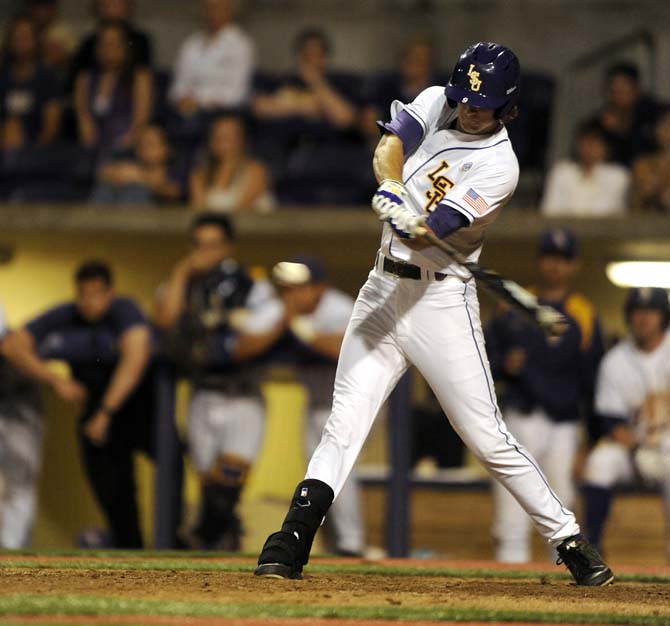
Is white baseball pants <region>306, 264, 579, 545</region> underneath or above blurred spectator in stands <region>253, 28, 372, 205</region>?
underneath

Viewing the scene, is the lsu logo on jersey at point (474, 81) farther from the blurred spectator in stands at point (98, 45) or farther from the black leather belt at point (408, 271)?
the blurred spectator in stands at point (98, 45)

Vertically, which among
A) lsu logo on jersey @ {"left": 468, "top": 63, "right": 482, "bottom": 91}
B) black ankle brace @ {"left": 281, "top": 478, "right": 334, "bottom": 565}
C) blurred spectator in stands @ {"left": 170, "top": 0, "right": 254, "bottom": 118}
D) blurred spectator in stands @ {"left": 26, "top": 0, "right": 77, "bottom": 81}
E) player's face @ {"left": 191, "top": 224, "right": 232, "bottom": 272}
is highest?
blurred spectator in stands @ {"left": 26, "top": 0, "right": 77, "bottom": 81}

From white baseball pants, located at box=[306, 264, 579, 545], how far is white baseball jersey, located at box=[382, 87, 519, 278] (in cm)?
10

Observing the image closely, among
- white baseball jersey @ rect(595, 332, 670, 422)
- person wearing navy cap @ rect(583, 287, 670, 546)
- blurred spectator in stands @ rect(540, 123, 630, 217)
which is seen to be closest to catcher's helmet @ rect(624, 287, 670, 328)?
person wearing navy cap @ rect(583, 287, 670, 546)

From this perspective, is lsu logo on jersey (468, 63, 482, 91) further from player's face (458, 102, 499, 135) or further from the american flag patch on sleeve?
the american flag patch on sleeve

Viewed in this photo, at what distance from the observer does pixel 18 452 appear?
23.5ft

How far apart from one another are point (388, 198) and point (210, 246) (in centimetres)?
324

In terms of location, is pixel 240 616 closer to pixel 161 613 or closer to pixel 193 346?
pixel 161 613

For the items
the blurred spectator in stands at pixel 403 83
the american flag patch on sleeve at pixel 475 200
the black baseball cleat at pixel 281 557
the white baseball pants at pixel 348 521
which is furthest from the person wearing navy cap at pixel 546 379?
the black baseball cleat at pixel 281 557

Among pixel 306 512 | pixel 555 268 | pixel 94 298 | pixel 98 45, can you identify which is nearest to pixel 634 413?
pixel 555 268

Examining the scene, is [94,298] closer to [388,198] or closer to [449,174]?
[449,174]

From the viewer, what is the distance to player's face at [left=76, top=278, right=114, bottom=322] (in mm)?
7074

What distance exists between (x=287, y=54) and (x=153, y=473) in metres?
4.38

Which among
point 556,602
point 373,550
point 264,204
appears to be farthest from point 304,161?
point 556,602
